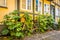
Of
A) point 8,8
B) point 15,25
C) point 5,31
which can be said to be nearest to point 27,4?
point 8,8

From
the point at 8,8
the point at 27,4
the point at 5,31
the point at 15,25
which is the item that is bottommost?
the point at 5,31

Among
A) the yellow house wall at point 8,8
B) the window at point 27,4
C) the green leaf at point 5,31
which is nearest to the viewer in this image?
the green leaf at point 5,31

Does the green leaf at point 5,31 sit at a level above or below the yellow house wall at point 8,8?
below

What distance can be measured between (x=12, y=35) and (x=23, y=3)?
153 inches

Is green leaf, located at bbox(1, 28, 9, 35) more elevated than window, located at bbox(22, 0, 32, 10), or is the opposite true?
window, located at bbox(22, 0, 32, 10)

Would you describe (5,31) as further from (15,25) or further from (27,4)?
(27,4)

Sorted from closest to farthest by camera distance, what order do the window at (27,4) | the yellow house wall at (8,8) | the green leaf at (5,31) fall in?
the green leaf at (5,31) < the yellow house wall at (8,8) < the window at (27,4)

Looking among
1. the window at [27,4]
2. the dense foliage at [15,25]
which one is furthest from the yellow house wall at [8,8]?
the window at [27,4]

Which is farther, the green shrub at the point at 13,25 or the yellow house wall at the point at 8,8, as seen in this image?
the yellow house wall at the point at 8,8

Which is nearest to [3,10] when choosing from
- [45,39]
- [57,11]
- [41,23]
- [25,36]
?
[25,36]

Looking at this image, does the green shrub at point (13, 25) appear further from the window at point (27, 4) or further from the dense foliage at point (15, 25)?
the window at point (27, 4)

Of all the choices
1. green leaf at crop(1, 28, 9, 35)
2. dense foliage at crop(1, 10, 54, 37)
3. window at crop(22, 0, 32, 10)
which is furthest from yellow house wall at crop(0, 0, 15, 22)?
window at crop(22, 0, 32, 10)

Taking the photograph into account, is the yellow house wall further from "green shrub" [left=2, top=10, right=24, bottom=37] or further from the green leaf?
the green leaf

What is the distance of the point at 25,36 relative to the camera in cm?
1188
